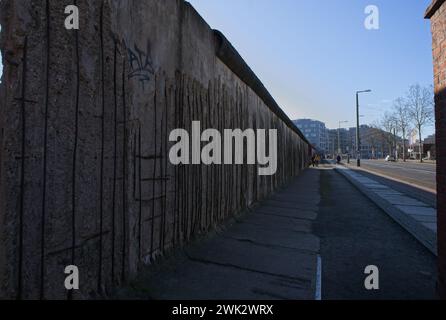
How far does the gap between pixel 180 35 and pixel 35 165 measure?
9.12 ft

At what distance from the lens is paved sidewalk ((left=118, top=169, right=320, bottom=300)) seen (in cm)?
340

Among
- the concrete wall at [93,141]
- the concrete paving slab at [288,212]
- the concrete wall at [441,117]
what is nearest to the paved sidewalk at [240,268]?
the concrete wall at [93,141]

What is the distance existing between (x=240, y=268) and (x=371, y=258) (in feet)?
6.71

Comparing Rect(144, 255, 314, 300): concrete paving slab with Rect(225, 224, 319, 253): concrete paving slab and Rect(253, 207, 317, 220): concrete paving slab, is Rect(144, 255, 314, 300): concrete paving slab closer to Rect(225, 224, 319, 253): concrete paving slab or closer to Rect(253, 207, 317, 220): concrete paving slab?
Rect(225, 224, 319, 253): concrete paving slab

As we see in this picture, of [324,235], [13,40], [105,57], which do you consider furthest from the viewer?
[324,235]

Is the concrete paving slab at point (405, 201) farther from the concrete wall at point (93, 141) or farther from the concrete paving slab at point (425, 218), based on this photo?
the concrete wall at point (93, 141)

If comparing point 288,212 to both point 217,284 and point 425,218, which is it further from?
point 217,284

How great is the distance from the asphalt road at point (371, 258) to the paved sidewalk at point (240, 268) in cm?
23

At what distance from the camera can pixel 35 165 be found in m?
2.32

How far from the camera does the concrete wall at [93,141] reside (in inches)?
88.4

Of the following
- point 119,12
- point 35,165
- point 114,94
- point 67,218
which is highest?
point 119,12

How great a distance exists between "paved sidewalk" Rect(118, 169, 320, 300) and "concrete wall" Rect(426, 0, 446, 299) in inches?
49.2

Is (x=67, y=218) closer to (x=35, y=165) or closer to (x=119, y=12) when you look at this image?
(x=35, y=165)
